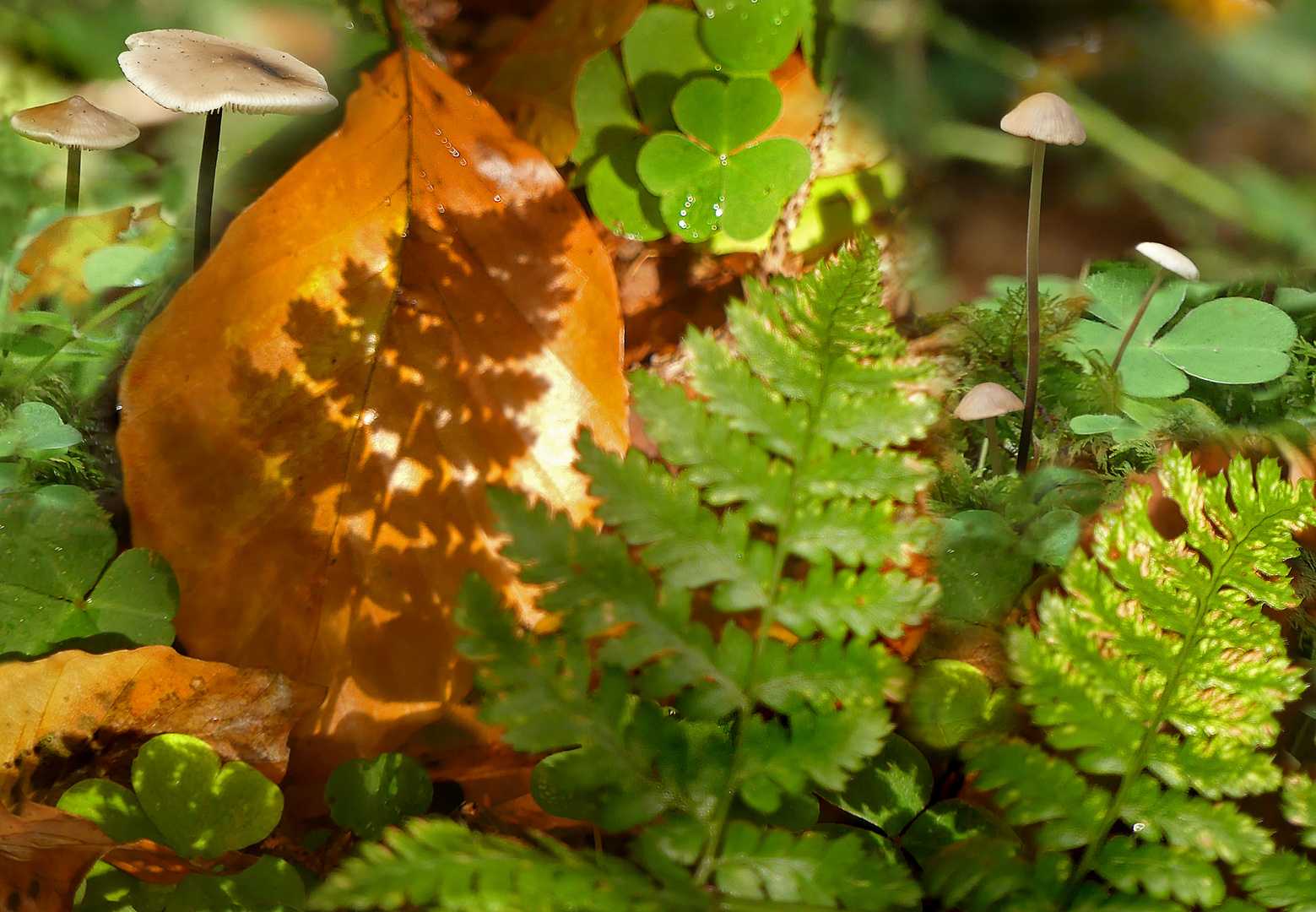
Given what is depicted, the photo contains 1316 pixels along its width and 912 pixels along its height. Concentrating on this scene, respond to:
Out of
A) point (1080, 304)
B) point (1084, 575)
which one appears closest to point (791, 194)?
point (1080, 304)

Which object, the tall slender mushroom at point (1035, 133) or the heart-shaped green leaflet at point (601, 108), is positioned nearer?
the tall slender mushroom at point (1035, 133)

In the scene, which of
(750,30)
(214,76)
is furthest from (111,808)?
(750,30)

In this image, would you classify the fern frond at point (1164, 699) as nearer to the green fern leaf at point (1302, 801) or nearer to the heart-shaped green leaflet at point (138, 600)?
the green fern leaf at point (1302, 801)

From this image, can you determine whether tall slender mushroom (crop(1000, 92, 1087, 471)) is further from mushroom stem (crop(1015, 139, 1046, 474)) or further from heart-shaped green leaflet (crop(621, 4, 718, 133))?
heart-shaped green leaflet (crop(621, 4, 718, 133))

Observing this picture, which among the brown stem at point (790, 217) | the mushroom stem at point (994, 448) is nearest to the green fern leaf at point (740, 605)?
the mushroom stem at point (994, 448)

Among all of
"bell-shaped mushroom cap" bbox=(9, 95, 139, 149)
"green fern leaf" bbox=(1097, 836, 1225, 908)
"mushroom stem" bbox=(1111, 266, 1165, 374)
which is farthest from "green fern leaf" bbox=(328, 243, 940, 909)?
"bell-shaped mushroom cap" bbox=(9, 95, 139, 149)

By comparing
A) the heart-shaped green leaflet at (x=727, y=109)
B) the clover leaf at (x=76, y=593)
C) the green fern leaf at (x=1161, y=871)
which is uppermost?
the heart-shaped green leaflet at (x=727, y=109)
